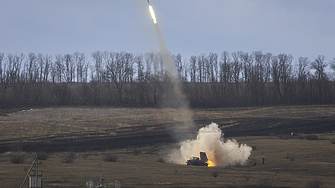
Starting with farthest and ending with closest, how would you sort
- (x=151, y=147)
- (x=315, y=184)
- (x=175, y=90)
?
(x=175, y=90), (x=151, y=147), (x=315, y=184)

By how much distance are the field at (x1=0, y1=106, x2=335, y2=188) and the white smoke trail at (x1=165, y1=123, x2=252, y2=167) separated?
139 centimetres

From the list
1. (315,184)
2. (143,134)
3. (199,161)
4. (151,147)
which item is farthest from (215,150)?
(143,134)

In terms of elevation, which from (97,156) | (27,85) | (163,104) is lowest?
(97,156)

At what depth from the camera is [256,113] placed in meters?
79.6

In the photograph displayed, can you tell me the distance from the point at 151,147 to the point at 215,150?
11.9 metres

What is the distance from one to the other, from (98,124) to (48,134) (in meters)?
11.9

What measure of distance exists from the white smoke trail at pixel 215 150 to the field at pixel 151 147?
139 cm

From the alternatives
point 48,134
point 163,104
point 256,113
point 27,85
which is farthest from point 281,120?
point 27,85

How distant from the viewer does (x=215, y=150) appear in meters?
33.3

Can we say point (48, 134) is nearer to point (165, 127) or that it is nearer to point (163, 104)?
point (165, 127)

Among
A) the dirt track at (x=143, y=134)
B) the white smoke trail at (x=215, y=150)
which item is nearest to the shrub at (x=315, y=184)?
the white smoke trail at (x=215, y=150)

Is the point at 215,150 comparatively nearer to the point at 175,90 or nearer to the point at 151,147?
the point at 151,147

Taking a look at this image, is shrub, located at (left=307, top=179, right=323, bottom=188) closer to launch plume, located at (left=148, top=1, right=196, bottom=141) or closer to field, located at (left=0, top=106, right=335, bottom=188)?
field, located at (left=0, top=106, right=335, bottom=188)

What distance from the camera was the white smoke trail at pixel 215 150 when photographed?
3247 cm
